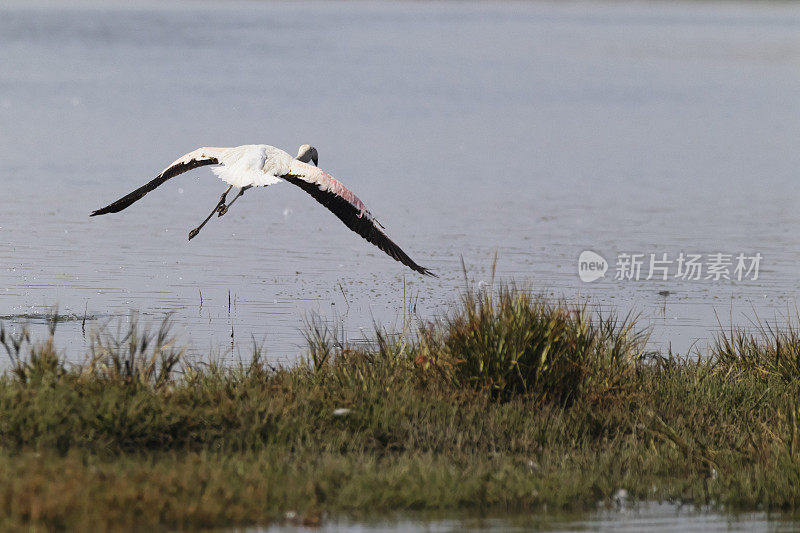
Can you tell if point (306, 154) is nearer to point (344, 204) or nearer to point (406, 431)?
point (344, 204)

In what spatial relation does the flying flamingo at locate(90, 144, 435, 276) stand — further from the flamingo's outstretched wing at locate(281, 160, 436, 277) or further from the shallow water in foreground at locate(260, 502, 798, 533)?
the shallow water in foreground at locate(260, 502, 798, 533)

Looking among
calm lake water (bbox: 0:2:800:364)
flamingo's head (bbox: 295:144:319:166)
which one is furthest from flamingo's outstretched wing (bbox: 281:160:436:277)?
flamingo's head (bbox: 295:144:319:166)

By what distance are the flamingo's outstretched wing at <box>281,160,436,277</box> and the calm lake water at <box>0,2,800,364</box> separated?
2.65 feet

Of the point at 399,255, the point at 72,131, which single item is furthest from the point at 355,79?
the point at 399,255

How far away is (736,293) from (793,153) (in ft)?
63.0

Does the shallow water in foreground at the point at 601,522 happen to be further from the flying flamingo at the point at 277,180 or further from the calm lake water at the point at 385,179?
the flying flamingo at the point at 277,180

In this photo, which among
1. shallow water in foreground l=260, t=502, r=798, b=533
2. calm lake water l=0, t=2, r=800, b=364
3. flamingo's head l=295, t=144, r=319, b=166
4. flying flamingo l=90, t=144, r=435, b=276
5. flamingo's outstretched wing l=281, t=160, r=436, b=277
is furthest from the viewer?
calm lake water l=0, t=2, r=800, b=364

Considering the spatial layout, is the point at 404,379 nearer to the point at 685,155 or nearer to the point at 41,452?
the point at 41,452

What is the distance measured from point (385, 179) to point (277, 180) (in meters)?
14.5

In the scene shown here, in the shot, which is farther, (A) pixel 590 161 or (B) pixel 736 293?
(A) pixel 590 161

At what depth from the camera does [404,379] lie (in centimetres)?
893

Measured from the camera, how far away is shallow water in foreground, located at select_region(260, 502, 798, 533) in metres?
6.67

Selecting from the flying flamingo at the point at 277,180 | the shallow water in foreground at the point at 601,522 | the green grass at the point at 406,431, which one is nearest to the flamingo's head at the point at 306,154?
the flying flamingo at the point at 277,180

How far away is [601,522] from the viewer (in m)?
6.92
